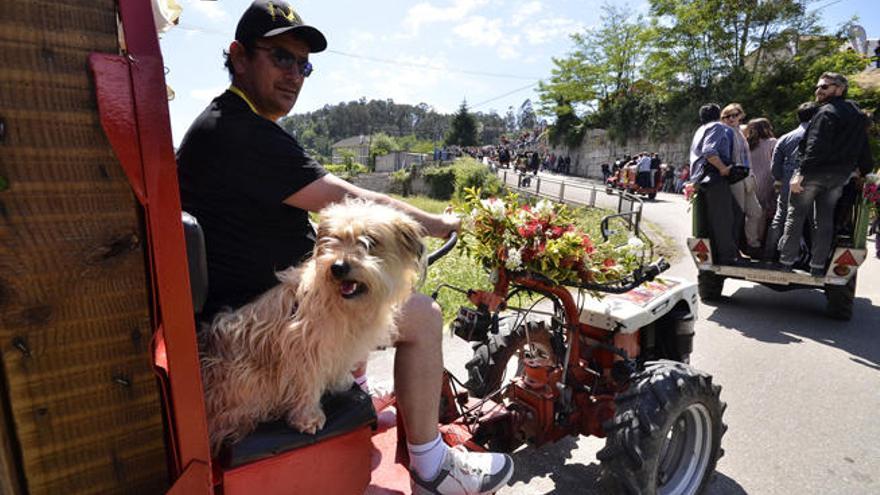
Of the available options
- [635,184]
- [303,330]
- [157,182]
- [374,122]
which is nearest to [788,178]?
[303,330]

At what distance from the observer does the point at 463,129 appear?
70.6 metres

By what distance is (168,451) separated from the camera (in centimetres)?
133

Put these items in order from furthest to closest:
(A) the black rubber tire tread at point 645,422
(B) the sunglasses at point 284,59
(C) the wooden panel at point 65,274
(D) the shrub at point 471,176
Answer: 1. (D) the shrub at point 471,176
2. (A) the black rubber tire tread at point 645,422
3. (B) the sunglasses at point 284,59
4. (C) the wooden panel at point 65,274

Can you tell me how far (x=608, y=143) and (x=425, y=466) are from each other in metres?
38.9

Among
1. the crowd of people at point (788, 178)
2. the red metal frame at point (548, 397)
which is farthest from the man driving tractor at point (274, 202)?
the crowd of people at point (788, 178)

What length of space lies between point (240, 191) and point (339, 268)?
0.54 meters

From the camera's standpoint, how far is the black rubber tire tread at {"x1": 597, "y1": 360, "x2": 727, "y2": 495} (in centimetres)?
240

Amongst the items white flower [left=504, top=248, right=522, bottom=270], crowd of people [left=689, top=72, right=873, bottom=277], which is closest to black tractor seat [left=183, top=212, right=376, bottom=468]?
white flower [left=504, top=248, right=522, bottom=270]

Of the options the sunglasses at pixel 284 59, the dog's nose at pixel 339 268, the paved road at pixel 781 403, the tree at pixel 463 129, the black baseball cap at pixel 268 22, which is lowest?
the paved road at pixel 781 403

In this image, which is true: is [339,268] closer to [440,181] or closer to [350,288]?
[350,288]

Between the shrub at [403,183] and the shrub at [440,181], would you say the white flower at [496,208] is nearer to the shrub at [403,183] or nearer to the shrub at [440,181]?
the shrub at [440,181]

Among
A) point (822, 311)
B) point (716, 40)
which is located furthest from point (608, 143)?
point (822, 311)

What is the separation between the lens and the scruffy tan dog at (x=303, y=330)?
5.35 ft

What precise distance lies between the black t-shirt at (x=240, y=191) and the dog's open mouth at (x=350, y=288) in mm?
429
